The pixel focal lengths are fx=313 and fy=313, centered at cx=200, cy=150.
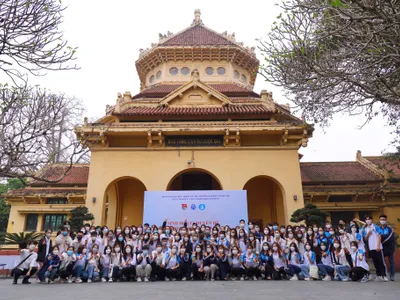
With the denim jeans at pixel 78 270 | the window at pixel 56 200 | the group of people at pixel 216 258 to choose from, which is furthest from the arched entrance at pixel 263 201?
the window at pixel 56 200

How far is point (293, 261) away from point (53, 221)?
1420cm

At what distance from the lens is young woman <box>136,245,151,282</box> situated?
30.3 ft

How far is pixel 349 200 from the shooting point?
17250mm

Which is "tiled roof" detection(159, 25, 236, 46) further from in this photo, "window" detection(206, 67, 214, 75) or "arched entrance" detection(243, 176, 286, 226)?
"arched entrance" detection(243, 176, 286, 226)

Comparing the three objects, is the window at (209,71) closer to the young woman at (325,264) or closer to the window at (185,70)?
the window at (185,70)

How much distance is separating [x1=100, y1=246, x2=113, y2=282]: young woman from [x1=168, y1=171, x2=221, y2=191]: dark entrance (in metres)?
7.50

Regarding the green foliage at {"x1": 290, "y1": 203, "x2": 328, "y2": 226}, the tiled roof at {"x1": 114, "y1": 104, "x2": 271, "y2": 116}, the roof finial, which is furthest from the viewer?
the roof finial

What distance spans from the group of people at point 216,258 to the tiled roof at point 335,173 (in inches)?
335

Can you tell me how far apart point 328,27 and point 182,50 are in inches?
599

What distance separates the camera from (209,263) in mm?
9352

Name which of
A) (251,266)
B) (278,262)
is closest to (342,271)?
(278,262)

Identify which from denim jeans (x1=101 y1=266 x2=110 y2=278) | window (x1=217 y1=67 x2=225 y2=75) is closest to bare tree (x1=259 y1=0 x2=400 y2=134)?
denim jeans (x1=101 y1=266 x2=110 y2=278)

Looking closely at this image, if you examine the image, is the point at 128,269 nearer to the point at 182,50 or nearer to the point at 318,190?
the point at 318,190

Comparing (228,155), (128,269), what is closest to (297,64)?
(228,155)
